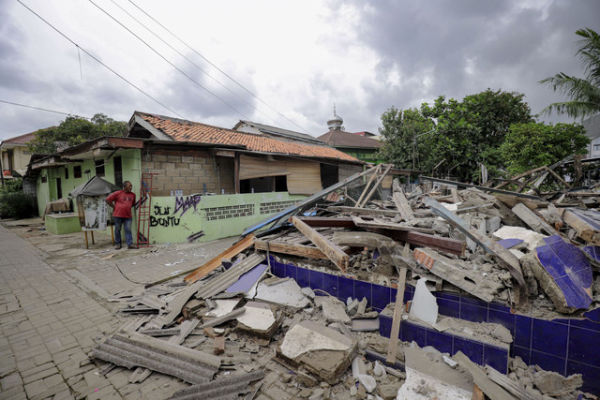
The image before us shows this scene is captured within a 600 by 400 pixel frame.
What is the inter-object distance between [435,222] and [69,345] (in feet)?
17.0

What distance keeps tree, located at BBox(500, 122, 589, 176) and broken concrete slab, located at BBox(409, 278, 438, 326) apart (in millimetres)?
14709

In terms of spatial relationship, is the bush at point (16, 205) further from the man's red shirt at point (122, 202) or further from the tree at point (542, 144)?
the tree at point (542, 144)

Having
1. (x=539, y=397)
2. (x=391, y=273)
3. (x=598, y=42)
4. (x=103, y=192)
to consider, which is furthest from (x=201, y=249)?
(x=598, y=42)

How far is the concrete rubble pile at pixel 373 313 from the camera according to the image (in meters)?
2.26

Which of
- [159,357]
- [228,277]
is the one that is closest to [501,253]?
[228,277]

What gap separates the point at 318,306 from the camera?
342 cm

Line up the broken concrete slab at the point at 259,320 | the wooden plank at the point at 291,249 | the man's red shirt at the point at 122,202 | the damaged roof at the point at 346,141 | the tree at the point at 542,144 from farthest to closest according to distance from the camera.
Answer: the damaged roof at the point at 346,141 → the tree at the point at 542,144 → the man's red shirt at the point at 122,202 → the wooden plank at the point at 291,249 → the broken concrete slab at the point at 259,320

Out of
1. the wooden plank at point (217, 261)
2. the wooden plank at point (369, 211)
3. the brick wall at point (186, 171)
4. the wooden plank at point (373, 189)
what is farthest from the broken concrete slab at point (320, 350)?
the brick wall at point (186, 171)

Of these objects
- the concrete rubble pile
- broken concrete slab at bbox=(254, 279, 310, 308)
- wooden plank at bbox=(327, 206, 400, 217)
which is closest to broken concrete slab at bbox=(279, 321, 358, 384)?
the concrete rubble pile

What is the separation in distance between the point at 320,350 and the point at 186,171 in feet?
27.0

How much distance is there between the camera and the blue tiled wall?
2119mm

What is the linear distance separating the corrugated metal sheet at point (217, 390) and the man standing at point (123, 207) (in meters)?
6.70

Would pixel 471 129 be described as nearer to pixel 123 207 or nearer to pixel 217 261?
pixel 217 261

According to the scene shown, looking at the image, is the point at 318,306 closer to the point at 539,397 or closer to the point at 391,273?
the point at 391,273
